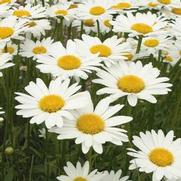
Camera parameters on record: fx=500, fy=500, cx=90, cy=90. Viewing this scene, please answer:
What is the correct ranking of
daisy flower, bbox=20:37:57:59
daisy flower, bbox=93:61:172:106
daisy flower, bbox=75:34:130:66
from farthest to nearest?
daisy flower, bbox=20:37:57:59
daisy flower, bbox=75:34:130:66
daisy flower, bbox=93:61:172:106

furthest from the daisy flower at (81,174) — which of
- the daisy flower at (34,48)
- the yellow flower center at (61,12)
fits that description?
the yellow flower center at (61,12)

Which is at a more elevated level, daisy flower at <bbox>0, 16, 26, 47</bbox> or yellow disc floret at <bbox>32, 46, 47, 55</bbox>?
daisy flower at <bbox>0, 16, 26, 47</bbox>

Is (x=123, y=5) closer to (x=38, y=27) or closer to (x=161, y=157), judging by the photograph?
(x=38, y=27)

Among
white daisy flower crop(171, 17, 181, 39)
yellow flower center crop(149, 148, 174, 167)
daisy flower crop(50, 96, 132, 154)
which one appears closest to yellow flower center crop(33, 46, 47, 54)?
white daisy flower crop(171, 17, 181, 39)

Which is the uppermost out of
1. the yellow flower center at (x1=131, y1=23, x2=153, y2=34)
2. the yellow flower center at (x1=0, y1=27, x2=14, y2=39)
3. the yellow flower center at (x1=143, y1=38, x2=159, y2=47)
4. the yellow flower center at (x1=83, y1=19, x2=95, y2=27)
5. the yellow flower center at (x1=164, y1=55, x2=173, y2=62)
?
the yellow flower center at (x1=0, y1=27, x2=14, y2=39)

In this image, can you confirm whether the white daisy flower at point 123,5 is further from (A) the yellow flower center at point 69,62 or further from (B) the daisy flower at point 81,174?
(B) the daisy flower at point 81,174

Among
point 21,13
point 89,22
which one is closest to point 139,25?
point 89,22

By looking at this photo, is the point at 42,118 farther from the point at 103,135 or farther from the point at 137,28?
the point at 137,28

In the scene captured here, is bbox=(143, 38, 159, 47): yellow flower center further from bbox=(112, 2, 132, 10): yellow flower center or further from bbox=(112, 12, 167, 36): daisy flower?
bbox=(112, 2, 132, 10): yellow flower center
